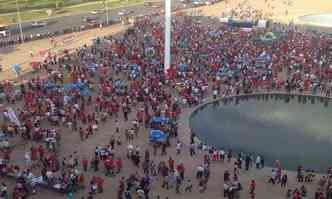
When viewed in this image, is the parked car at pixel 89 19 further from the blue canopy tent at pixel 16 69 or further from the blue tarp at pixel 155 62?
the blue tarp at pixel 155 62

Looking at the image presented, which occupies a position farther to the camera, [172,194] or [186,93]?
[186,93]

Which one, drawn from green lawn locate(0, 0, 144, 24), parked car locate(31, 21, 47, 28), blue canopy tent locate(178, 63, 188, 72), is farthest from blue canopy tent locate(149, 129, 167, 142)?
green lawn locate(0, 0, 144, 24)

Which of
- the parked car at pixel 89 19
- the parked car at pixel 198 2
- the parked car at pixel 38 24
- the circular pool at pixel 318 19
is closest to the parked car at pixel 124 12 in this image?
→ the parked car at pixel 89 19

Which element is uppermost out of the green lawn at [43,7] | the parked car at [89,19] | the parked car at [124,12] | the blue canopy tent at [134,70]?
the green lawn at [43,7]

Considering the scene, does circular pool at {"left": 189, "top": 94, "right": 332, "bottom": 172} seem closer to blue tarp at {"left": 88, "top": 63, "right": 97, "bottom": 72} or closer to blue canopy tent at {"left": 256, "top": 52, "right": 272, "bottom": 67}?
blue canopy tent at {"left": 256, "top": 52, "right": 272, "bottom": 67}

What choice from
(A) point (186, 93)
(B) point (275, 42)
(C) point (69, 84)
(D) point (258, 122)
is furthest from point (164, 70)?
(B) point (275, 42)

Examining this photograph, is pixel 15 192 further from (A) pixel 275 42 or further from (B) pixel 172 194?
(A) pixel 275 42
